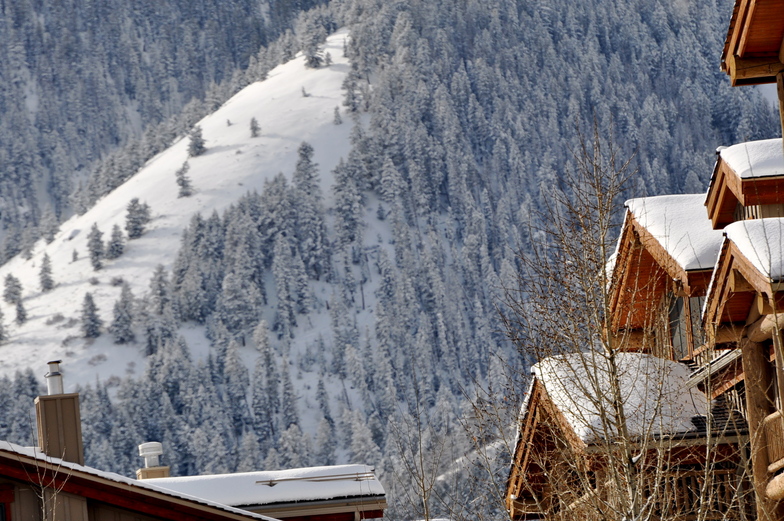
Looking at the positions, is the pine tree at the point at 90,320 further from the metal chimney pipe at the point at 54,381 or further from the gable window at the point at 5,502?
the gable window at the point at 5,502

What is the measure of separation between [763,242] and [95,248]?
15172 cm

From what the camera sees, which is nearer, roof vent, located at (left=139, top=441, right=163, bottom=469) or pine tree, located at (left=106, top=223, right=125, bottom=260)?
roof vent, located at (left=139, top=441, right=163, bottom=469)

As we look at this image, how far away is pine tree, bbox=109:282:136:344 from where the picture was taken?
148 m

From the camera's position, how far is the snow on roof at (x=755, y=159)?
12281mm

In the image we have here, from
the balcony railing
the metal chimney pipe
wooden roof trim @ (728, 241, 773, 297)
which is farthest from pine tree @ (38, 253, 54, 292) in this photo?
wooden roof trim @ (728, 241, 773, 297)

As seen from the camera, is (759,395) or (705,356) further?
(705,356)

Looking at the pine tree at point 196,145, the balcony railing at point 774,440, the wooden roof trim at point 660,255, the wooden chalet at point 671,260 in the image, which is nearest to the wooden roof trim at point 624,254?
the wooden chalet at point 671,260

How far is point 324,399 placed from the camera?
476 feet

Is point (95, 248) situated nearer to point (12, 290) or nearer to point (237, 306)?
point (12, 290)

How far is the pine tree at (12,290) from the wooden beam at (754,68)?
153 m

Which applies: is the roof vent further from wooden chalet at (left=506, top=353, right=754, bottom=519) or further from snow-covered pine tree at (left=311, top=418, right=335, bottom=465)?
snow-covered pine tree at (left=311, top=418, right=335, bottom=465)


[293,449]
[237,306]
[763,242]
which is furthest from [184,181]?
[763,242]

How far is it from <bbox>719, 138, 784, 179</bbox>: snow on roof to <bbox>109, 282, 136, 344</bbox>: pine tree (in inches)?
5455

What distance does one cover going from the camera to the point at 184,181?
174 meters
